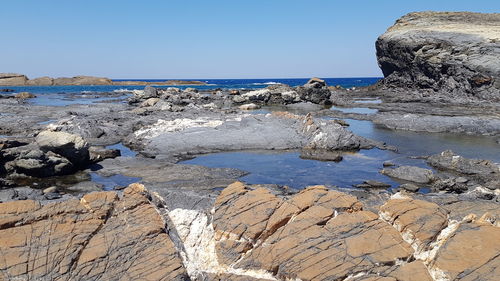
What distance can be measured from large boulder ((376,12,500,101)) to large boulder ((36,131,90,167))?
4612cm

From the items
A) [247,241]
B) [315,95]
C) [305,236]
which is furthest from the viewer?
[315,95]

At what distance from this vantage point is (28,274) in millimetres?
6863

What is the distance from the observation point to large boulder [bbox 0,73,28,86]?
124 meters

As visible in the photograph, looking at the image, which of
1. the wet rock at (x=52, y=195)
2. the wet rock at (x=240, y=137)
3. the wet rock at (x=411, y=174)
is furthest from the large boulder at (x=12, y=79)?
the wet rock at (x=411, y=174)

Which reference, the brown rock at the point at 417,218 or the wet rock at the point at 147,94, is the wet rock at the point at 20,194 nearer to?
the brown rock at the point at 417,218

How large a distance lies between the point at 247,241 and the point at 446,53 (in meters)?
52.9

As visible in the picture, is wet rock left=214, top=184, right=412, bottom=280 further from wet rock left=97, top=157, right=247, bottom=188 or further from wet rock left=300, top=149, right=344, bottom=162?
wet rock left=300, top=149, right=344, bottom=162

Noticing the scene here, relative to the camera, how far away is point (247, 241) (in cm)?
809

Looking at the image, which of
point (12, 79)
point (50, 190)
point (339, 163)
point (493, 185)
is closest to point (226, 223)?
point (50, 190)

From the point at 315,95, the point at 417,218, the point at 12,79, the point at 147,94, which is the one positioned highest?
the point at 12,79

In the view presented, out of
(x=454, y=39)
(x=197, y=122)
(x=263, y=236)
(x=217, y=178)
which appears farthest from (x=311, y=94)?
(x=263, y=236)

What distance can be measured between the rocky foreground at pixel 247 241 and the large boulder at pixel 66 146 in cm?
1030

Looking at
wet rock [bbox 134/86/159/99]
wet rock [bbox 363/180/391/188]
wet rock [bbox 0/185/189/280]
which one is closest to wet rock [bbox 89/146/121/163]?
wet rock [bbox 0/185/189/280]

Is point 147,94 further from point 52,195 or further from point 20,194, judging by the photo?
point 52,195
